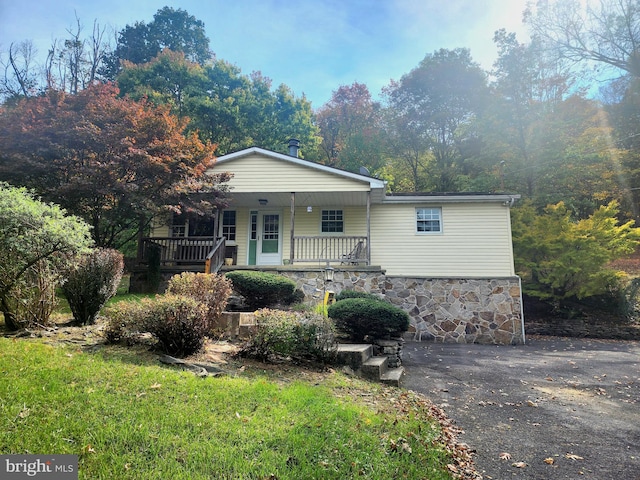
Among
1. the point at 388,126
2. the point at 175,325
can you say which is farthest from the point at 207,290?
the point at 388,126

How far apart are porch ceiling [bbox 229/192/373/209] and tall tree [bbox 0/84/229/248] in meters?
2.60

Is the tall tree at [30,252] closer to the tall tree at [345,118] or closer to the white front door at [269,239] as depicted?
the white front door at [269,239]

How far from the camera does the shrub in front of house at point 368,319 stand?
629 cm

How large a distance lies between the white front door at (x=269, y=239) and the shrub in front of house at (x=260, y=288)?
445 centimetres

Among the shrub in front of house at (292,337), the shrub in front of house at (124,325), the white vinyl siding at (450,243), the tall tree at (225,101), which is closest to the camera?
the shrub in front of house at (124,325)

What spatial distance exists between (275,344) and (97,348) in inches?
87.1

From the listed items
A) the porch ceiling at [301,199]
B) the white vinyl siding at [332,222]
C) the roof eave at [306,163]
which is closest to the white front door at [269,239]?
the porch ceiling at [301,199]

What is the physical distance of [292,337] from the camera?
5.17 metres

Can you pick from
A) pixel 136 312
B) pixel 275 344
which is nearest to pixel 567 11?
pixel 275 344

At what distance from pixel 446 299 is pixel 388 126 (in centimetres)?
1903

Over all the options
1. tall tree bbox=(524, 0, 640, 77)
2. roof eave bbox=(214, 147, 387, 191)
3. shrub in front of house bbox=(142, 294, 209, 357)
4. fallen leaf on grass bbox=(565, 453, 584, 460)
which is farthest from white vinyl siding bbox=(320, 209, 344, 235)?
fallen leaf on grass bbox=(565, 453, 584, 460)

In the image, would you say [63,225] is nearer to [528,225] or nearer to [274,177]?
[274,177]

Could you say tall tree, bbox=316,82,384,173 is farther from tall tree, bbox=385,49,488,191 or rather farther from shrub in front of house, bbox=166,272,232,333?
shrub in front of house, bbox=166,272,232,333

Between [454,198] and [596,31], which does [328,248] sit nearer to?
[454,198]
